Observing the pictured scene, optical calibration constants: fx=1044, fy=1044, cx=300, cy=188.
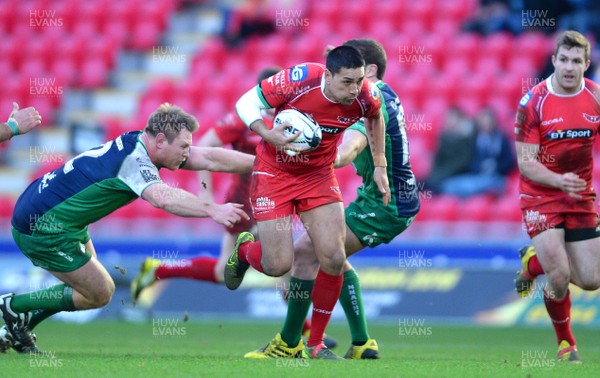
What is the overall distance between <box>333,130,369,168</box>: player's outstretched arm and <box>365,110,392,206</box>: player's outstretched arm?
0.19m

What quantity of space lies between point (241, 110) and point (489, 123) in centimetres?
798

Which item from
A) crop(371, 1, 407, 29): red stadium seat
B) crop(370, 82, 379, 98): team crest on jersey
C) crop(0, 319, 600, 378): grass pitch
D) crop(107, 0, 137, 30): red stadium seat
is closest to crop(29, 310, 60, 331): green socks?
crop(0, 319, 600, 378): grass pitch

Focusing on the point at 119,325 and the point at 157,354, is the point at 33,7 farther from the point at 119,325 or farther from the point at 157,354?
the point at 157,354

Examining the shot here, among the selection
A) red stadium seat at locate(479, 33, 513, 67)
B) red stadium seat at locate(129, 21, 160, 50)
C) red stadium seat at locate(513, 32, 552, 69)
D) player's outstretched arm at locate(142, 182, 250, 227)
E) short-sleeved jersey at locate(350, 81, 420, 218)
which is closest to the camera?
player's outstretched arm at locate(142, 182, 250, 227)

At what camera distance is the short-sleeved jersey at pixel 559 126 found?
8734mm

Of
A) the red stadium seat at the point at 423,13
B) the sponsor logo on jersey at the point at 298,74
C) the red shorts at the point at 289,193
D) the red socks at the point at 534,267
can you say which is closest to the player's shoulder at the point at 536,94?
the red socks at the point at 534,267

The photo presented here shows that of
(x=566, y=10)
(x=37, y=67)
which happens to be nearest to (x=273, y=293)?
(x=566, y=10)

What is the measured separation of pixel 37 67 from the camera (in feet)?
66.2

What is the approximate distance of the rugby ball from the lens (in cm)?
793

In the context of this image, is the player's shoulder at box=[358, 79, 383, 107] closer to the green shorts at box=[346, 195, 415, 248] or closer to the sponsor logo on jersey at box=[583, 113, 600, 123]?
the green shorts at box=[346, 195, 415, 248]

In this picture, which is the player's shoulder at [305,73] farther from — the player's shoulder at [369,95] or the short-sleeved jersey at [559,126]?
the short-sleeved jersey at [559,126]

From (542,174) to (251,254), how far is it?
2.48 meters

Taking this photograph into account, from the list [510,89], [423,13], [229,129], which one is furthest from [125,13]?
[229,129]

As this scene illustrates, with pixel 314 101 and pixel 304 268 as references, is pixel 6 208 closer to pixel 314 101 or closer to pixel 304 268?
pixel 304 268
